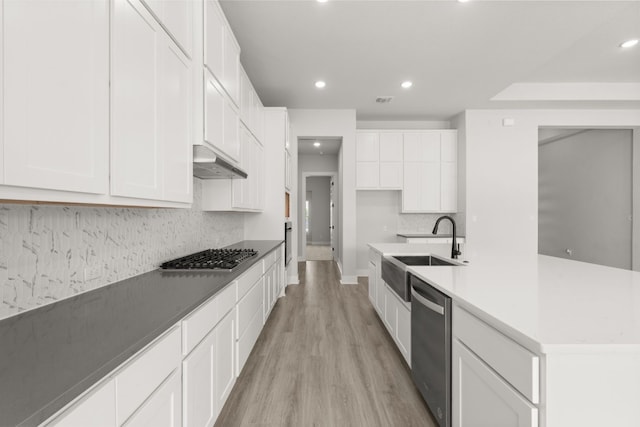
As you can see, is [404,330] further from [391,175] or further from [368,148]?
[368,148]

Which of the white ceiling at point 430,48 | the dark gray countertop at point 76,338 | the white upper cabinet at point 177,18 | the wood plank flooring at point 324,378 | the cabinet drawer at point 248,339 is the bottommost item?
the wood plank flooring at point 324,378

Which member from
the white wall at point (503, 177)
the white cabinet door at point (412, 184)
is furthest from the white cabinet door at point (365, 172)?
the white wall at point (503, 177)

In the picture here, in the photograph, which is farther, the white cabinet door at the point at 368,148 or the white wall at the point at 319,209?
the white wall at the point at 319,209

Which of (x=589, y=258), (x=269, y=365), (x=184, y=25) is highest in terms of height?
(x=184, y=25)

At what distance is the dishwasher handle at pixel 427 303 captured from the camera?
1.42 meters

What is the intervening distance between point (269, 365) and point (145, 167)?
1.82 metres

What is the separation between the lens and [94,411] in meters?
0.67

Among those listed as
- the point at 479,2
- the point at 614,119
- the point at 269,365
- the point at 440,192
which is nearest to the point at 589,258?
the point at 614,119

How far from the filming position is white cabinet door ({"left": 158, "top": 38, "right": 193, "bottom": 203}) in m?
1.44

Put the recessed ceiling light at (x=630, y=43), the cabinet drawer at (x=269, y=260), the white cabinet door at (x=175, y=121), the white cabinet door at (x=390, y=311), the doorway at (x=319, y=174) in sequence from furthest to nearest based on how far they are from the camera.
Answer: the doorway at (x=319, y=174), the recessed ceiling light at (x=630, y=43), the cabinet drawer at (x=269, y=260), the white cabinet door at (x=390, y=311), the white cabinet door at (x=175, y=121)

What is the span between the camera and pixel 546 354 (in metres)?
0.81

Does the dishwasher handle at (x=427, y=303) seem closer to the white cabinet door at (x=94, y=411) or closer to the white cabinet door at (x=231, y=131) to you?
the white cabinet door at (x=94, y=411)

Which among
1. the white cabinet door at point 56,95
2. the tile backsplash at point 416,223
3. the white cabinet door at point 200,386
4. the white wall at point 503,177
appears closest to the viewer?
the white cabinet door at point 56,95

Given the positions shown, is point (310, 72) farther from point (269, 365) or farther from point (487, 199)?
point (487, 199)
